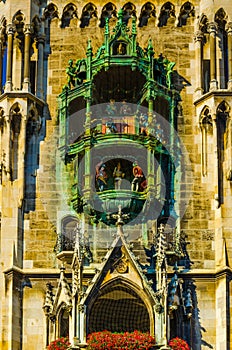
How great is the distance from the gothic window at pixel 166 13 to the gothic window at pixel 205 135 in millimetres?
2658

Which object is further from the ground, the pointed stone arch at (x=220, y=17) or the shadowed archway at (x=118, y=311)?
the pointed stone arch at (x=220, y=17)

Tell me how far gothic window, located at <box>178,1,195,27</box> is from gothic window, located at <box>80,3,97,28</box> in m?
2.07

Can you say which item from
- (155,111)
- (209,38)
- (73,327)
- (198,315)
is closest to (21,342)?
(73,327)

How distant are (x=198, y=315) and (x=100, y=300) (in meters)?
2.20

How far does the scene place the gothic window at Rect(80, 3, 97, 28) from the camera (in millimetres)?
34219

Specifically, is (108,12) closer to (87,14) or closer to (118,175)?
(87,14)

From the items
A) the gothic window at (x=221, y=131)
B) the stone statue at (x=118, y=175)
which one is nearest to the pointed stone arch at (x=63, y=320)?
the stone statue at (x=118, y=175)

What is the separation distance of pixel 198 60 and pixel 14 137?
474 centimetres

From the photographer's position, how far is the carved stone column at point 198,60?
33.3 m

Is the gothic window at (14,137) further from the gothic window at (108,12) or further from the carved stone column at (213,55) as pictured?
the carved stone column at (213,55)

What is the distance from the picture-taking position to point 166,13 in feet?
112

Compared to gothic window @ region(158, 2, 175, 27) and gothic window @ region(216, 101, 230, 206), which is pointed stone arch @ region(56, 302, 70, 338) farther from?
gothic window @ region(158, 2, 175, 27)

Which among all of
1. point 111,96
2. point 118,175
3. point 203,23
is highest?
point 203,23

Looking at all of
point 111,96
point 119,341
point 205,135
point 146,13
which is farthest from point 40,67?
point 119,341
